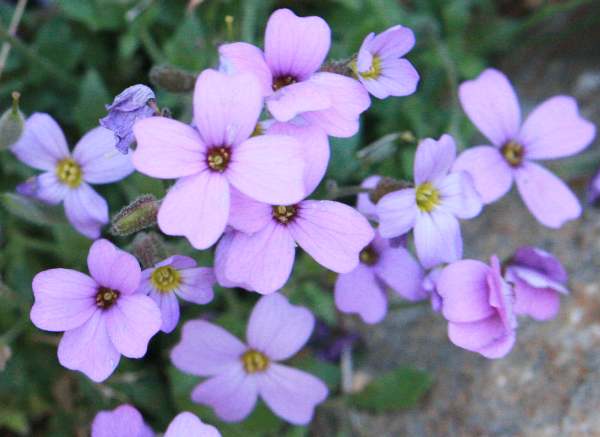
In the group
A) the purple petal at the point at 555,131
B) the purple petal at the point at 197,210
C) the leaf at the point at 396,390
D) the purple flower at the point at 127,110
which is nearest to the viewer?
the purple petal at the point at 197,210

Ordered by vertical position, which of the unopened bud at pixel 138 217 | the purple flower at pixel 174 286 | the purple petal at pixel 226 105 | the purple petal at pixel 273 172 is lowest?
the purple flower at pixel 174 286

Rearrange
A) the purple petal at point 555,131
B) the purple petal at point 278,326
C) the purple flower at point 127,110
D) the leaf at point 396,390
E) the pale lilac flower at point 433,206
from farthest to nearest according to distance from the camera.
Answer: the leaf at point 396,390
the purple petal at point 555,131
the purple petal at point 278,326
the pale lilac flower at point 433,206
the purple flower at point 127,110

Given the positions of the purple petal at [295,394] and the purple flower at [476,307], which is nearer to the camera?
the purple flower at [476,307]

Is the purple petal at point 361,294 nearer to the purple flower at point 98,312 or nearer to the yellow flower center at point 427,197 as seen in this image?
the yellow flower center at point 427,197

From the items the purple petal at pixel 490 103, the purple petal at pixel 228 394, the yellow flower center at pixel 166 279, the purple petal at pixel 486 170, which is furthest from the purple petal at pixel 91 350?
the purple petal at pixel 490 103

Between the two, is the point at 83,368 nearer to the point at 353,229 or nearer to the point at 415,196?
the point at 353,229

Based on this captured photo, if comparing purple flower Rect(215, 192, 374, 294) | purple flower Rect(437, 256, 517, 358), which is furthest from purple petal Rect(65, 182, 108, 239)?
purple flower Rect(437, 256, 517, 358)

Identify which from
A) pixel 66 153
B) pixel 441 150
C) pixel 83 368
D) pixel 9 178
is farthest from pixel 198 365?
pixel 9 178
